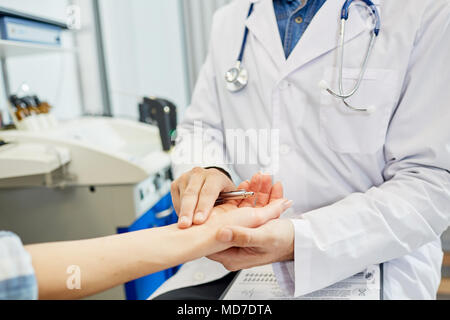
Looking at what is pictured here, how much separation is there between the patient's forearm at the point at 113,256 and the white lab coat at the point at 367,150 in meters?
0.15

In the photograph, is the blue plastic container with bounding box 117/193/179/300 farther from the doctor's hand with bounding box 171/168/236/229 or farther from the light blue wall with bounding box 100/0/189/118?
the light blue wall with bounding box 100/0/189/118

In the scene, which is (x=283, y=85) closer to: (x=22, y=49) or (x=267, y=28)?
(x=267, y=28)

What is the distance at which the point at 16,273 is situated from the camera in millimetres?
331

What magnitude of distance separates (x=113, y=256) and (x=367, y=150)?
0.45 meters

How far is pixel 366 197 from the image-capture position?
584mm

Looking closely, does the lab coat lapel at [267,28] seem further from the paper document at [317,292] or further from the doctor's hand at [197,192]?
the paper document at [317,292]

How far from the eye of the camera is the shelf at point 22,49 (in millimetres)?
648

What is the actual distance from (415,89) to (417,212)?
0.66 feet

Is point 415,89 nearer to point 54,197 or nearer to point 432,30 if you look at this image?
point 432,30

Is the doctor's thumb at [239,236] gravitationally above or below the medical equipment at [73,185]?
below

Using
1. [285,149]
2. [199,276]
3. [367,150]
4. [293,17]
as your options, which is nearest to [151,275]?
[199,276]

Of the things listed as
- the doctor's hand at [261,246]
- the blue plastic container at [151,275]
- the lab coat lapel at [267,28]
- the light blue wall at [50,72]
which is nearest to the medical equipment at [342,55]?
the lab coat lapel at [267,28]

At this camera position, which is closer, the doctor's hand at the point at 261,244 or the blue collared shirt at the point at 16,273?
the blue collared shirt at the point at 16,273
